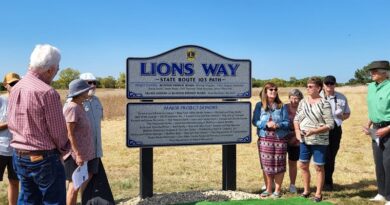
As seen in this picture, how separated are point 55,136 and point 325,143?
392 cm

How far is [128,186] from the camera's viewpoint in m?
7.58

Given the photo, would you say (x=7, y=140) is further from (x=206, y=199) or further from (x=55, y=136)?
(x=206, y=199)

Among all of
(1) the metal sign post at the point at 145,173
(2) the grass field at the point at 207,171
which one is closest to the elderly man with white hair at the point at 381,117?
(2) the grass field at the point at 207,171

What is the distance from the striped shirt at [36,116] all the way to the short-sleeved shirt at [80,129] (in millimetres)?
984

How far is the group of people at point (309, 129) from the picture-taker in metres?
6.05

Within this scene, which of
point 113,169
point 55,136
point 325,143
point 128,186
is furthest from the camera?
point 113,169

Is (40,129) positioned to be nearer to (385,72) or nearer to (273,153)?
(273,153)

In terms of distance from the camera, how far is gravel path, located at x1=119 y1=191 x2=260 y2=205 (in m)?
6.18

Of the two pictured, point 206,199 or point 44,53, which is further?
point 206,199

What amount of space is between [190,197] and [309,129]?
6.24 ft

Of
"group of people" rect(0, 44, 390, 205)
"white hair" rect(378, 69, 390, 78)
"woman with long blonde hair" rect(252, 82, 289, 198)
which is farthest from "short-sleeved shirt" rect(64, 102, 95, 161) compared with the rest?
"white hair" rect(378, 69, 390, 78)

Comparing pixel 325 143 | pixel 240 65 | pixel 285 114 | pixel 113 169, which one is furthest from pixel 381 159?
pixel 113 169

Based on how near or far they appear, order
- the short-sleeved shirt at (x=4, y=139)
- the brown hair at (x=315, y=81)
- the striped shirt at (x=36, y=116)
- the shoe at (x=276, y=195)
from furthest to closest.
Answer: the shoe at (x=276, y=195)
the brown hair at (x=315, y=81)
the short-sleeved shirt at (x=4, y=139)
the striped shirt at (x=36, y=116)

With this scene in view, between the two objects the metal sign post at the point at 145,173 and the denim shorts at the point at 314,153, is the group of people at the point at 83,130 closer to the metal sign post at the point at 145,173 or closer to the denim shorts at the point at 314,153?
the denim shorts at the point at 314,153
